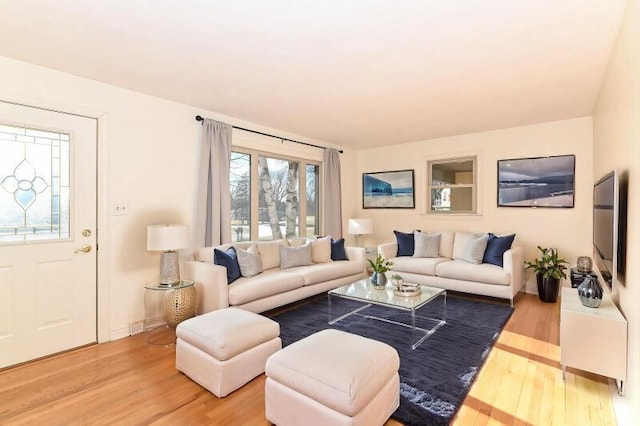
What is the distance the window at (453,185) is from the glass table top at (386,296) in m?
2.52

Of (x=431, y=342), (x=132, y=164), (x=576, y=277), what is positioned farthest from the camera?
(x=576, y=277)

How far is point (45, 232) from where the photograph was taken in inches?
110

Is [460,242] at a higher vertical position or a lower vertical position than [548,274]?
higher

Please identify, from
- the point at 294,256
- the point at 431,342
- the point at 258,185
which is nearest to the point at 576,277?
the point at 431,342

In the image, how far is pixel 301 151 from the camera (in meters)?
5.29

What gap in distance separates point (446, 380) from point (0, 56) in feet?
13.7

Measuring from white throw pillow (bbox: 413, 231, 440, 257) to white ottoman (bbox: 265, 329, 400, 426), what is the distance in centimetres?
324

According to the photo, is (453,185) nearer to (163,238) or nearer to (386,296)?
(386,296)

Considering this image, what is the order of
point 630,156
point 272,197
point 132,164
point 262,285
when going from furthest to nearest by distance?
point 272,197, point 262,285, point 132,164, point 630,156

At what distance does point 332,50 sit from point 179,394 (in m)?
2.65

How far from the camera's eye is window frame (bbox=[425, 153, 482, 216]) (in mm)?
5148

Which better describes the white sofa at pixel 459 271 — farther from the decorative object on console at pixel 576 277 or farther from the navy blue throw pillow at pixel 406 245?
the decorative object on console at pixel 576 277

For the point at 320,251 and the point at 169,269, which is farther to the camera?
the point at 320,251

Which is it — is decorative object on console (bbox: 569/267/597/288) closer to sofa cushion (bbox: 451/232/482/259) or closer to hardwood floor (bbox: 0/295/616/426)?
sofa cushion (bbox: 451/232/482/259)
